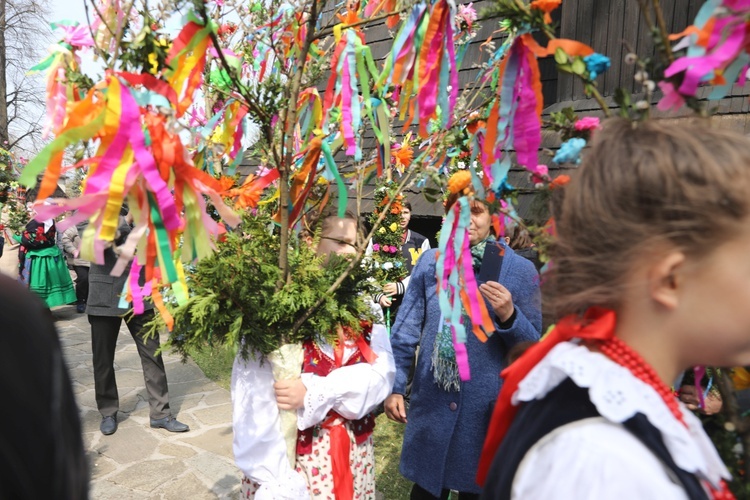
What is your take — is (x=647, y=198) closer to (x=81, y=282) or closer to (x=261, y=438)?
(x=261, y=438)

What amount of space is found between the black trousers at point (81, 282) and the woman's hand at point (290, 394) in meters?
7.13

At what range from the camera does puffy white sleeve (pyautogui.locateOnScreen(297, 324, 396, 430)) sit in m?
1.87

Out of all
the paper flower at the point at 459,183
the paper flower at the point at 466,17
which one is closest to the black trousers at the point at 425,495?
the paper flower at the point at 459,183

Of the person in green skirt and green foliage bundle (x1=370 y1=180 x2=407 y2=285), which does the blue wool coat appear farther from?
the person in green skirt

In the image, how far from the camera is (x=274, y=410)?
1875 mm

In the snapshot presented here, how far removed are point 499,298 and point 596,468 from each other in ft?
4.56

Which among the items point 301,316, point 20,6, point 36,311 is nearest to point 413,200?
point 301,316

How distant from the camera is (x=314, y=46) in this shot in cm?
227

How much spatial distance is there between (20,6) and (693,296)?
22.8 metres

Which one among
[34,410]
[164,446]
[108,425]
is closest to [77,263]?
[108,425]

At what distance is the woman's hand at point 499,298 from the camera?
216 cm

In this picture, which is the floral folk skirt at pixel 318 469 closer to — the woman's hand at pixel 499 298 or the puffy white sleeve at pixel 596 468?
the woman's hand at pixel 499 298

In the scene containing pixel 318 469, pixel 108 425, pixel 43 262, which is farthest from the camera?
pixel 43 262

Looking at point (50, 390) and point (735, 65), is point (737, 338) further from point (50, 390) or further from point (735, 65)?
point (50, 390)
